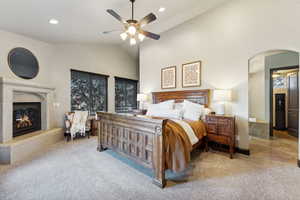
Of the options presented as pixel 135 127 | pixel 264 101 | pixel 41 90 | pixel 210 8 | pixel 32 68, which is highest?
pixel 210 8

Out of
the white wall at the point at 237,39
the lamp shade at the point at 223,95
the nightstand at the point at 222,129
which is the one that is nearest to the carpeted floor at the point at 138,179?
the nightstand at the point at 222,129

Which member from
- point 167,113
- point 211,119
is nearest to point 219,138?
point 211,119

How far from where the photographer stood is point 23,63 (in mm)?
3809

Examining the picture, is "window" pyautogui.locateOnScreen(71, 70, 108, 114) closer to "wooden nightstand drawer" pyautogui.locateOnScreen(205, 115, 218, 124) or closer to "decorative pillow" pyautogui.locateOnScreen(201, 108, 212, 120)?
"decorative pillow" pyautogui.locateOnScreen(201, 108, 212, 120)

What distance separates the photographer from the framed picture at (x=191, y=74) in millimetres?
4245

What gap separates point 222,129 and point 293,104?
3.56 metres

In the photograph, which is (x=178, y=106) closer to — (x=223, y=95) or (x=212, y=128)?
(x=212, y=128)

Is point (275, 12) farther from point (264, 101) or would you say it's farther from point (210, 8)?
point (264, 101)

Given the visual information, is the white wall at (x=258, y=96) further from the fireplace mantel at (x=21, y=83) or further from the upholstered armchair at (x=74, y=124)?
the fireplace mantel at (x=21, y=83)

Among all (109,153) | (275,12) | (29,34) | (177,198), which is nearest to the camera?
(177,198)

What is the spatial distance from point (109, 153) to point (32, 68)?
3169 mm

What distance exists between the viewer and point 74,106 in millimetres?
5133

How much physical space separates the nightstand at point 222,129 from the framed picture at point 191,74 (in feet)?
3.98

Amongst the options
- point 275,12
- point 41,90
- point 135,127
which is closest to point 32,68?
point 41,90
